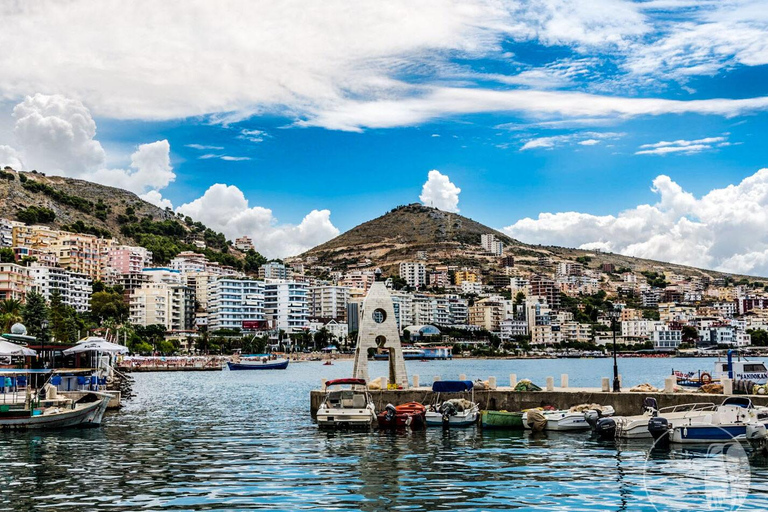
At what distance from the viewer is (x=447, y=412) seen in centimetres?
3619

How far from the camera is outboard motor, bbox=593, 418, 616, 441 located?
31.7m

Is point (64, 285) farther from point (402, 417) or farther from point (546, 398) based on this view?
point (546, 398)

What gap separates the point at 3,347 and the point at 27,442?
33.6 feet

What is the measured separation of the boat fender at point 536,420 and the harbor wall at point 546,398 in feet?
11.6

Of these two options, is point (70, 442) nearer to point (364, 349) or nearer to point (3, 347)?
point (3, 347)

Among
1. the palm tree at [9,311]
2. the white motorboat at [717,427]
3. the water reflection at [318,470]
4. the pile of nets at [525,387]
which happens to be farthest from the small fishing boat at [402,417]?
the palm tree at [9,311]

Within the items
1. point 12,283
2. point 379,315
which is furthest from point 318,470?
point 12,283

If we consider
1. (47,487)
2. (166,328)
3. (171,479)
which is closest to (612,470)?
(171,479)

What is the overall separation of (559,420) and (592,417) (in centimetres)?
151

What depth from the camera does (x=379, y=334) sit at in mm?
45031

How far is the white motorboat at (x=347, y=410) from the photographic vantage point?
119 ft

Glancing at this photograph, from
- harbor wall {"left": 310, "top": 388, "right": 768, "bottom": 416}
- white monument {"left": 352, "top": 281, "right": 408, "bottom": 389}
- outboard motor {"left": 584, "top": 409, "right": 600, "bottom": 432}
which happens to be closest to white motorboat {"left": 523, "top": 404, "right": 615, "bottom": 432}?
outboard motor {"left": 584, "top": 409, "right": 600, "bottom": 432}

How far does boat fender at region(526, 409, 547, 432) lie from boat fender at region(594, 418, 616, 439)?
2.74m

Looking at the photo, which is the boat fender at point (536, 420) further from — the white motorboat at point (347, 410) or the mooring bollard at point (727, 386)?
the mooring bollard at point (727, 386)
